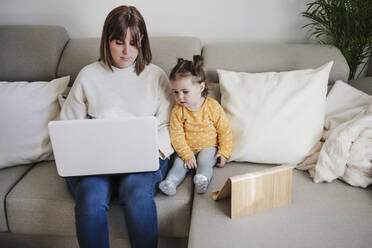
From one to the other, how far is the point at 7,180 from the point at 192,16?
4.38ft

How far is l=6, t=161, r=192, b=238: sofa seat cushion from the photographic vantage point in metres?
1.30

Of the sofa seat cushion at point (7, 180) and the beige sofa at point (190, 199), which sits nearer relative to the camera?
the beige sofa at point (190, 199)

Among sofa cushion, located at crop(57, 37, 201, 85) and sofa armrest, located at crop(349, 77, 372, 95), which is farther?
sofa cushion, located at crop(57, 37, 201, 85)

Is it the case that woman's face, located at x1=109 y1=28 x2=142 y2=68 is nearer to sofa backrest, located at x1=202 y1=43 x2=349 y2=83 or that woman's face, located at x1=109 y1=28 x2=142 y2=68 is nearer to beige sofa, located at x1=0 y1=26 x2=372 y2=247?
beige sofa, located at x1=0 y1=26 x2=372 y2=247

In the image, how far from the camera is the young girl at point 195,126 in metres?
1.38

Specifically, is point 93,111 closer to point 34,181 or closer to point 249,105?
point 34,181

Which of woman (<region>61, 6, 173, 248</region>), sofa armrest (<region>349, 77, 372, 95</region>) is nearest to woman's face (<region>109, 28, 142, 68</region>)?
woman (<region>61, 6, 173, 248</region>)

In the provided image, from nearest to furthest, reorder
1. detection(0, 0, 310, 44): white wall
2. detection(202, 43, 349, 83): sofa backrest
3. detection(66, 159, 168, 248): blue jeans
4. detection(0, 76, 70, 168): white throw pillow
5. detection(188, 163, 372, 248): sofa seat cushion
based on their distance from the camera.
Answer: detection(188, 163, 372, 248): sofa seat cushion
detection(66, 159, 168, 248): blue jeans
detection(0, 76, 70, 168): white throw pillow
detection(202, 43, 349, 83): sofa backrest
detection(0, 0, 310, 44): white wall

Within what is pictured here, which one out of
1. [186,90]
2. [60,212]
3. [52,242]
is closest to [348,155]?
[186,90]

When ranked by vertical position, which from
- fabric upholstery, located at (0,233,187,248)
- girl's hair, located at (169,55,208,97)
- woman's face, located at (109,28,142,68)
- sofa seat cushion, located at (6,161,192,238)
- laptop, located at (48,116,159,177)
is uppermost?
woman's face, located at (109,28,142,68)

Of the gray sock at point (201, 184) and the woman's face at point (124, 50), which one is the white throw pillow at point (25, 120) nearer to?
the woman's face at point (124, 50)

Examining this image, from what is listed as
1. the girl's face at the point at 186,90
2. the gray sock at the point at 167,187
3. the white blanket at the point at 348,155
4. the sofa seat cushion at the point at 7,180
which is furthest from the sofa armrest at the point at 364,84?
the sofa seat cushion at the point at 7,180

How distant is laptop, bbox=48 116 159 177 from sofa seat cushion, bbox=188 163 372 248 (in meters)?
0.29

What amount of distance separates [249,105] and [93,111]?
71cm
